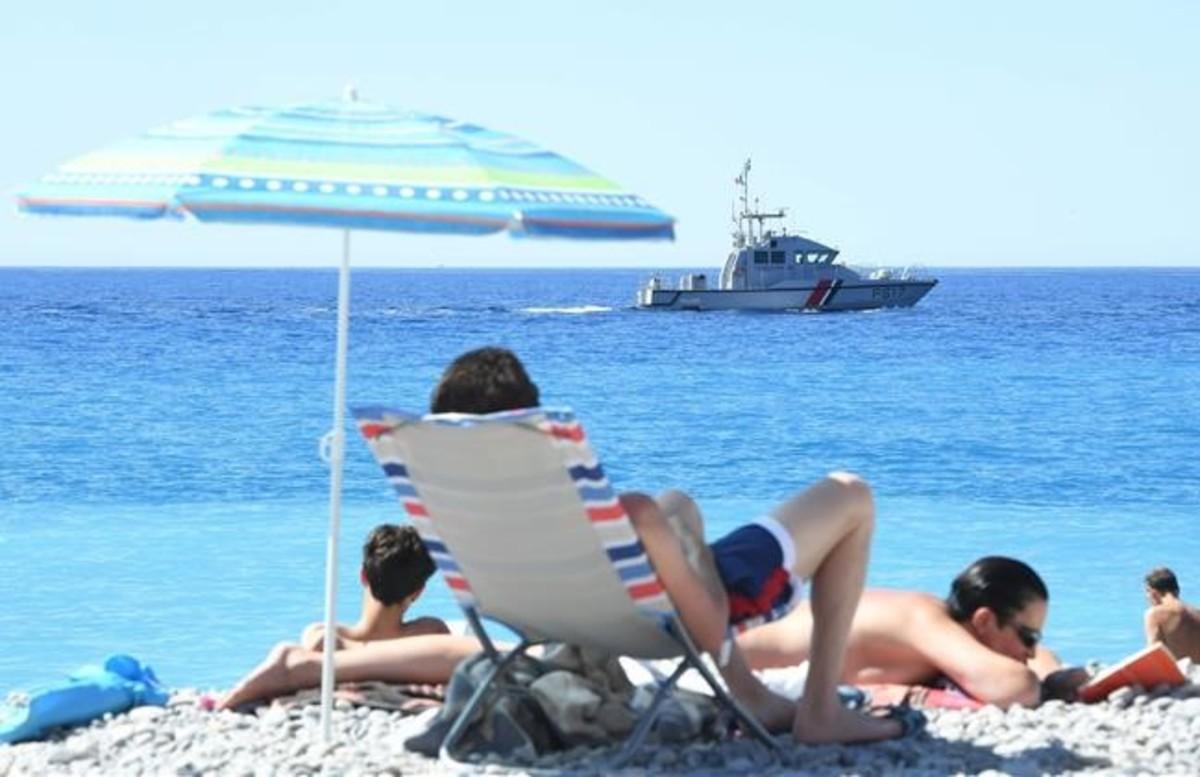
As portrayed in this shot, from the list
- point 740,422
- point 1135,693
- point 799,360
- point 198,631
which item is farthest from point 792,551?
point 799,360

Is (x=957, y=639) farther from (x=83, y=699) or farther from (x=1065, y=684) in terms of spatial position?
(x=83, y=699)

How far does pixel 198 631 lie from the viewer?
31.4 feet

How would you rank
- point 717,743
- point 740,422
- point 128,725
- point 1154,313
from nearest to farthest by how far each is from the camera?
point 717,743
point 128,725
point 740,422
point 1154,313

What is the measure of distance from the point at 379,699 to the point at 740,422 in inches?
694

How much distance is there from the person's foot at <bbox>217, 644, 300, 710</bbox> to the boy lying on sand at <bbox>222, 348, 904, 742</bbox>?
1.08m

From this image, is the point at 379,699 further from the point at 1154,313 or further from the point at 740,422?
the point at 1154,313

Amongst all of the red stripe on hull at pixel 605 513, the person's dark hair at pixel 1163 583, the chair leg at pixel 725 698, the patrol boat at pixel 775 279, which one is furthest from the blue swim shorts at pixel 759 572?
the patrol boat at pixel 775 279

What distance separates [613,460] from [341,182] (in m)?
14.3

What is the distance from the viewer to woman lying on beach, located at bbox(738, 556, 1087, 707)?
15.3 feet

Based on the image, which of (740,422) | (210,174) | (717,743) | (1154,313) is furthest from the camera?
(1154,313)

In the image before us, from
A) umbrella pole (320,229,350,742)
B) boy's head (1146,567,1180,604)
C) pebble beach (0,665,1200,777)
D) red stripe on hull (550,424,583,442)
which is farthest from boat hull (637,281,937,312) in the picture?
red stripe on hull (550,424,583,442)

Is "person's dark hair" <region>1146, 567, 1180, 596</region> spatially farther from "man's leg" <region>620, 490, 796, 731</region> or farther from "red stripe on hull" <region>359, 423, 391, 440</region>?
"red stripe on hull" <region>359, 423, 391, 440</region>

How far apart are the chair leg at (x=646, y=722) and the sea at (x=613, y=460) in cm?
474

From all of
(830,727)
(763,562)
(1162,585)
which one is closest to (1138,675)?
(830,727)
